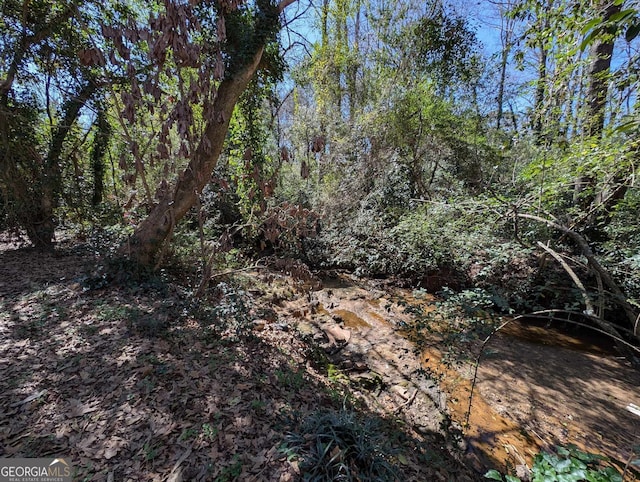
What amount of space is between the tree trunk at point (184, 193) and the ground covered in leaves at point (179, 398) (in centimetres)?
79

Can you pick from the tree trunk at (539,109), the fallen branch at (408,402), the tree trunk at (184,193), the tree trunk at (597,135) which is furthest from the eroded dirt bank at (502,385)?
the tree trunk at (539,109)

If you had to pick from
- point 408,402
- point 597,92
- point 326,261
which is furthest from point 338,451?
point 597,92

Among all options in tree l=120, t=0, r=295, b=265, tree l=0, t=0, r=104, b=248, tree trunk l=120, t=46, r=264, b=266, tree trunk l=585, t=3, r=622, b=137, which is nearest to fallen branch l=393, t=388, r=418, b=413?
tree l=120, t=0, r=295, b=265

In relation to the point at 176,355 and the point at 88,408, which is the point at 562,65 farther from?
the point at 88,408

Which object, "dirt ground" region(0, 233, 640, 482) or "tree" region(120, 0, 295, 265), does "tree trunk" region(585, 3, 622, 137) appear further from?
"tree" region(120, 0, 295, 265)

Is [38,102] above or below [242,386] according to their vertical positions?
above

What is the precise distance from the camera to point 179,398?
2.23 meters

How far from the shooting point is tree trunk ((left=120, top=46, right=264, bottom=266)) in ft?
14.1

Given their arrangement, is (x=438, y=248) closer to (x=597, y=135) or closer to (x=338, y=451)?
(x=597, y=135)

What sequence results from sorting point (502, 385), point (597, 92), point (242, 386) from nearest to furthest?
point (242, 386), point (502, 385), point (597, 92)

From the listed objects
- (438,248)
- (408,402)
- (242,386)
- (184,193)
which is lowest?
(408,402)

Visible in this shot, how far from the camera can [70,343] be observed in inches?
109

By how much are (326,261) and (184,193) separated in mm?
3872

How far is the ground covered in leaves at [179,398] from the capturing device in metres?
1.75
